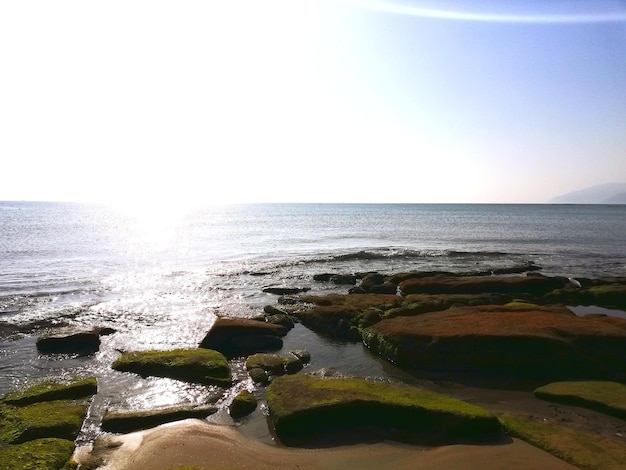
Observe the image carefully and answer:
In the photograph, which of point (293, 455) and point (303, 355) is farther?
point (303, 355)

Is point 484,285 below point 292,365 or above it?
above

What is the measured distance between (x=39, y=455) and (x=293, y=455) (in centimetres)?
464

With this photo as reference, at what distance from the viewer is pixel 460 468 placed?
7.23 meters

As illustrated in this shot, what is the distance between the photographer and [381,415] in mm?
9062

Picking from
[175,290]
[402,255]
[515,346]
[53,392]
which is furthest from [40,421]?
[402,255]

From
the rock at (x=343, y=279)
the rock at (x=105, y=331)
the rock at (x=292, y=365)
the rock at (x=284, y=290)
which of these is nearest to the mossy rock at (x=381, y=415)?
A: the rock at (x=292, y=365)

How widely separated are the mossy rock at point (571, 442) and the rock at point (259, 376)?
6.00 meters

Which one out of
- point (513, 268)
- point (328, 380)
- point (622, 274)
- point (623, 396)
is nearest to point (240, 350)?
point (328, 380)

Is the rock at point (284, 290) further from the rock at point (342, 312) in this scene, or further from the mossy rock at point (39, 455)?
the mossy rock at point (39, 455)

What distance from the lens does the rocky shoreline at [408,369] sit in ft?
28.3

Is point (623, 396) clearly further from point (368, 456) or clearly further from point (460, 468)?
point (368, 456)

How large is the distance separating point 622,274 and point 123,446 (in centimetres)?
3501

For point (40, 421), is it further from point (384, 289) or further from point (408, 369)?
point (384, 289)

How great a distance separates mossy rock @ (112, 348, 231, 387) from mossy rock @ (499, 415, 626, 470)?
719 centimetres
